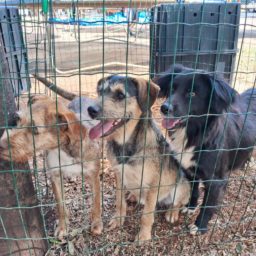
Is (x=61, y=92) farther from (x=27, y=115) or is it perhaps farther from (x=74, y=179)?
(x=27, y=115)

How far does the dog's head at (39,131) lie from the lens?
226cm

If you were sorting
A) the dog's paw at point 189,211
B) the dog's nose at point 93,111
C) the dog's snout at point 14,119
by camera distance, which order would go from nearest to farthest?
the dog's snout at point 14,119
the dog's nose at point 93,111
the dog's paw at point 189,211

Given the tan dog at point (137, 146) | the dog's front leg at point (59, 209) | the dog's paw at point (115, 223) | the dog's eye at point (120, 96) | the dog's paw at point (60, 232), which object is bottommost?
the dog's paw at point (115, 223)

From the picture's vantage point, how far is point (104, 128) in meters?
2.59

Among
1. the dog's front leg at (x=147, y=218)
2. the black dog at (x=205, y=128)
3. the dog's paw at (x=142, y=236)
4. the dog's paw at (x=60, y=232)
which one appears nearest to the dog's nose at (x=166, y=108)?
the black dog at (x=205, y=128)

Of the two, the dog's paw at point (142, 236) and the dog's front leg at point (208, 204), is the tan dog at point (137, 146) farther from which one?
the dog's front leg at point (208, 204)

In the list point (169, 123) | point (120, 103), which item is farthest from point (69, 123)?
point (169, 123)

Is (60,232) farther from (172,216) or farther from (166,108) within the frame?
(166,108)

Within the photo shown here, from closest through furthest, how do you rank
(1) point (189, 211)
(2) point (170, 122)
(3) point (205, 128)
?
(3) point (205, 128), (2) point (170, 122), (1) point (189, 211)

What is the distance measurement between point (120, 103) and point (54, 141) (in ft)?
2.03

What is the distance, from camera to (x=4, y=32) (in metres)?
5.68

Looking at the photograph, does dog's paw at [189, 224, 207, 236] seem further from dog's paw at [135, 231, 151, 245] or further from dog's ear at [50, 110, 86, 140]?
dog's ear at [50, 110, 86, 140]

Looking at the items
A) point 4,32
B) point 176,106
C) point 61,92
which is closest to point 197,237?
point 176,106

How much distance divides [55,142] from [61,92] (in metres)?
1.50
